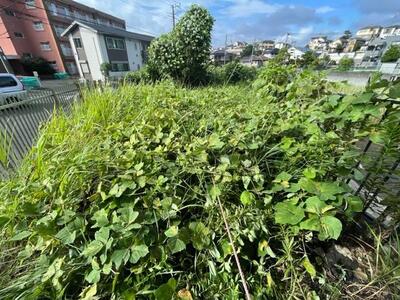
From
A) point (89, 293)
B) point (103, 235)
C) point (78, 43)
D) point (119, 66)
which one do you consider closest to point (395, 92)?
point (103, 235)

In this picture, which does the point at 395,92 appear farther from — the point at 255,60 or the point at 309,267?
the point at 255,60

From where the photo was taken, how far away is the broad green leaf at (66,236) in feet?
2.75

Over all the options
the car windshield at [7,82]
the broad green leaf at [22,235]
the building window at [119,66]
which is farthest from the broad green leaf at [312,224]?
the building window at [119,66]

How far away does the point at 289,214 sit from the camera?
89 cm

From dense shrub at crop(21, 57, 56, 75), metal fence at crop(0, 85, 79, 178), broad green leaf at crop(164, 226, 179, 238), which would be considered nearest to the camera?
broad green leaf at crop(164, 226, 179, 238)

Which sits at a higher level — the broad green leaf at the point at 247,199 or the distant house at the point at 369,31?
the distant house at the point at 369,31

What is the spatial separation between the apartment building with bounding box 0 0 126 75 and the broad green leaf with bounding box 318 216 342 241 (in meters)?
31.7

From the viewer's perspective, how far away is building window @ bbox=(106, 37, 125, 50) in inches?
875

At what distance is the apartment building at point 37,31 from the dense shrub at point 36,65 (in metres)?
0.61

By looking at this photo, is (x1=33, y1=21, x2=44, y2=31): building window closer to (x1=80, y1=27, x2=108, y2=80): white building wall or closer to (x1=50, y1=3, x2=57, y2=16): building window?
(x1=50, y1=3, x2=57, y2=16): building window

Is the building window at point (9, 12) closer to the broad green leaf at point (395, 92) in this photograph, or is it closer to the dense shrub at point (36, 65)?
the dense shrub at point (36, 65)

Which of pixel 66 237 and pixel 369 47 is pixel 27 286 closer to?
Answer: pixel 66 237

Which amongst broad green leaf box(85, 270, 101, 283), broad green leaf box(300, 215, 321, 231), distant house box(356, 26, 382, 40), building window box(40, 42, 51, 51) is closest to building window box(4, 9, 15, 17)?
building window box(40, 42, 51, 51)

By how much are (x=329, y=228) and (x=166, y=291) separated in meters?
0.69
